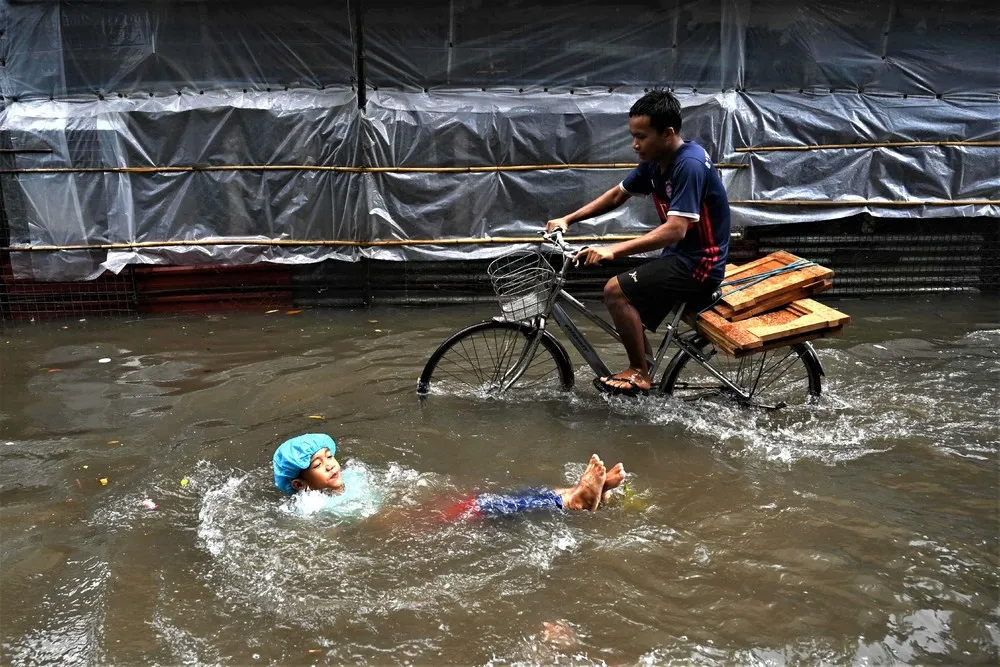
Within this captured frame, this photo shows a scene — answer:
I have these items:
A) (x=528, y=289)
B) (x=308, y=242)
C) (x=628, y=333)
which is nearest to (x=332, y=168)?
(x=308, y=242)

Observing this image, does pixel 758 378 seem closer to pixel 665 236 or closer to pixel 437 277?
pixel 665 236

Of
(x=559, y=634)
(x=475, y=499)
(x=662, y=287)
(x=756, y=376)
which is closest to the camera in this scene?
(x=559, y=634)

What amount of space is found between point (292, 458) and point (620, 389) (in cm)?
230

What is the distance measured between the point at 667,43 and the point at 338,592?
689cm

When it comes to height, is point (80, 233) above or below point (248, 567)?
above

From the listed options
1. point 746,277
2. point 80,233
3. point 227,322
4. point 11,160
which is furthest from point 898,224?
point 11,160

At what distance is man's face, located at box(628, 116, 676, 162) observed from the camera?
4309mm

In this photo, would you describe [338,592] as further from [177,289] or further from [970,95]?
[970,95]

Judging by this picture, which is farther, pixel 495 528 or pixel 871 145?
pixel 871 145

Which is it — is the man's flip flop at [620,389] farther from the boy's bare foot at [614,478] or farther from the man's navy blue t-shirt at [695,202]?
the boy's bare foot at [614,478]

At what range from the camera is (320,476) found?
366 centimetres

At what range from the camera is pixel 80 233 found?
746 centimetres

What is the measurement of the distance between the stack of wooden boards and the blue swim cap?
2521 millimetres

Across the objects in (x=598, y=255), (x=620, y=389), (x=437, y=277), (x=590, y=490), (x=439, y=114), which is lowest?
(x=590, y=490)
